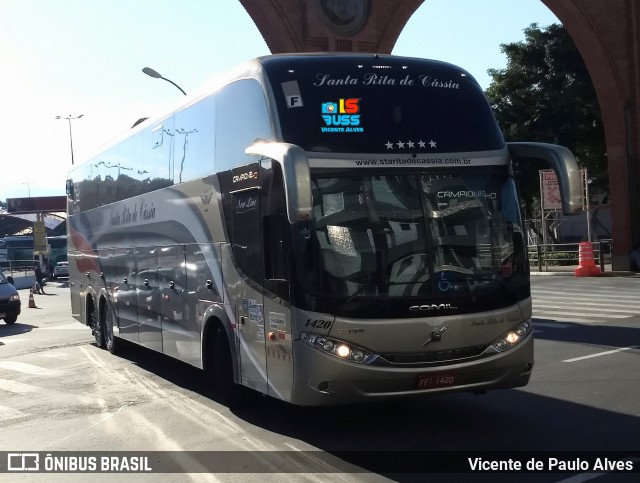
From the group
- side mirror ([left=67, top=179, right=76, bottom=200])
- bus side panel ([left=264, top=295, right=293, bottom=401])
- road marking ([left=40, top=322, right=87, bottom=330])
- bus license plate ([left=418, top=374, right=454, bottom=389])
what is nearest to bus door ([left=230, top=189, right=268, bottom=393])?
bus side panel ([left=264, top=295, right=293, bottom=401])

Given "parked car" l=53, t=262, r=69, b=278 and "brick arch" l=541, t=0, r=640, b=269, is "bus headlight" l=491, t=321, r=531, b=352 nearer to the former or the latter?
"brick arch" l=541, t=0, r=640, b=269

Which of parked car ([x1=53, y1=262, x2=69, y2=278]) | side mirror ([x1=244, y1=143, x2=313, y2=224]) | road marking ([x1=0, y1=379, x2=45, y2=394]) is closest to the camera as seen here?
side mirror ([x1=244, y1=143, x2=313, y2=224])

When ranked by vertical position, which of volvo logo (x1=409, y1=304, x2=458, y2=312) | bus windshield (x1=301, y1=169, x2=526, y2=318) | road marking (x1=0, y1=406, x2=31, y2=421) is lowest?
road marking (x1=0, y1=406, x2=31, y2=421)

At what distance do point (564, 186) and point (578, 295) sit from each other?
16.5 meters

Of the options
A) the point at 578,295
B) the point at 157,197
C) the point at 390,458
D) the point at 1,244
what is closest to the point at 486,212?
the point at 390,458

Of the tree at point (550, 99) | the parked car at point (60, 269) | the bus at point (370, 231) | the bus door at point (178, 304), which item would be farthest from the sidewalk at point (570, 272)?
the parked car at point (60, 269)

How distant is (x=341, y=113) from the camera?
852cm

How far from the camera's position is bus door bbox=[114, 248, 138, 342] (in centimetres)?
1459

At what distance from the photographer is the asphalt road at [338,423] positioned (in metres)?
7.57

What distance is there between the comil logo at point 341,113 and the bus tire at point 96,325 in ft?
35.0

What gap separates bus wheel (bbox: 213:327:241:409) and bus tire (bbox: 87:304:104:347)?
8.04 meters

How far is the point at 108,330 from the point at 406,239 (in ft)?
34.1

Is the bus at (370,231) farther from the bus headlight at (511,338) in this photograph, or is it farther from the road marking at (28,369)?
the road marking at (28,369)

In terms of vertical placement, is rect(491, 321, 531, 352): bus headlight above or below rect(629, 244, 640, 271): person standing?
above
